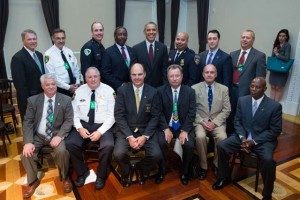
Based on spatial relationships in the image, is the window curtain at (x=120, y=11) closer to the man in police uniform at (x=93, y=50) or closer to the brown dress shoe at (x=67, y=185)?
the man in police uniform at (x=93, y=50)

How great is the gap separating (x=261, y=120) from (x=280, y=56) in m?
2.65

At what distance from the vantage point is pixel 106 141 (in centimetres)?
274

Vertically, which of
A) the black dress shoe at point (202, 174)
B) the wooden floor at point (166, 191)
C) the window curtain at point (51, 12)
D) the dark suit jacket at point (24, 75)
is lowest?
the wooden floor at point (166, 191)

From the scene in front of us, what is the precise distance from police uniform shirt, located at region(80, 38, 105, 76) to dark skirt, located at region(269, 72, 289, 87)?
363cm

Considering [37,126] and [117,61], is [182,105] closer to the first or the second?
[117,61]

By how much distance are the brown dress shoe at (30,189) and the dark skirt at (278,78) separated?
183 inches

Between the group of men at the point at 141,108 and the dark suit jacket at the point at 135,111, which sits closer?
the group of men at the point at 141,108

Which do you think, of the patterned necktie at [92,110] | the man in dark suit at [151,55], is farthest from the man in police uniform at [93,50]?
the patterned necktie at [92,110]

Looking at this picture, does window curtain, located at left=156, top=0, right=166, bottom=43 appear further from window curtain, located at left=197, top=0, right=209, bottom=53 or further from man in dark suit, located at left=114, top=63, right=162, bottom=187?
man in dark suit, located at left=114, top=63, right=162, bottom=187

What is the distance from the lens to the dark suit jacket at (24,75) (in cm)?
298

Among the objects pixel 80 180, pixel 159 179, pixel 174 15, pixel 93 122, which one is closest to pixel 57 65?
pixel 93 122

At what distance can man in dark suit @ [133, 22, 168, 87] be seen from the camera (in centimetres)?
329

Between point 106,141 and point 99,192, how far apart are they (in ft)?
1.80

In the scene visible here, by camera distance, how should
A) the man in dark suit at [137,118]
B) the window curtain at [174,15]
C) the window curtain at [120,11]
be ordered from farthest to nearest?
1. the window curtain at [174,15]
2. the window curtain at [120,11]
3. the man in dark suit at [137,118]
